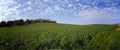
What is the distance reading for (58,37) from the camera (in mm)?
8766

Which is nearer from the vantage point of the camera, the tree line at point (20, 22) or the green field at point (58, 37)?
the green field at point (58, 37)

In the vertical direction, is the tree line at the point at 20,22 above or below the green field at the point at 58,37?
above

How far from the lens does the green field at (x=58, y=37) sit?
338 inches

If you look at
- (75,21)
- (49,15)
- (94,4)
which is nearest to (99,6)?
(94,4)

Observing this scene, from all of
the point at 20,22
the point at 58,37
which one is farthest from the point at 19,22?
the point at 58,37

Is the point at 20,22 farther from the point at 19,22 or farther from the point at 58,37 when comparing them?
the point at 58,37

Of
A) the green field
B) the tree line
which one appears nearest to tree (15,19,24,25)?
the tree line

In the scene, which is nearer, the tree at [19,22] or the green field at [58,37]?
the green field at [58,37]

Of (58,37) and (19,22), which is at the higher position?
(19,22)

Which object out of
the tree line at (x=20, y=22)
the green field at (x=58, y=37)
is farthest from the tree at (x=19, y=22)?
the green field at (x=58, y=37)

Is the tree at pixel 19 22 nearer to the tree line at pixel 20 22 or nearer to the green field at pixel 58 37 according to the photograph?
the tree line at pixel 20 22

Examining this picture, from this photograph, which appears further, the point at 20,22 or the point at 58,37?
the point at 20,22

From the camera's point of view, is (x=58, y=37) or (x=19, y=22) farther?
(x=19, y=22)

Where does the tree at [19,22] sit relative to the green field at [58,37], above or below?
above
